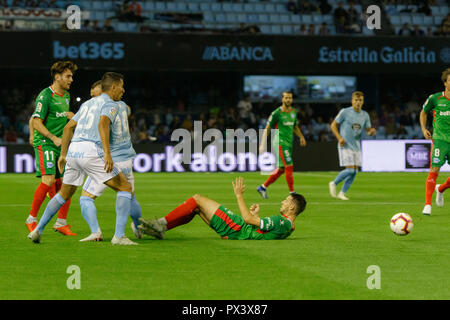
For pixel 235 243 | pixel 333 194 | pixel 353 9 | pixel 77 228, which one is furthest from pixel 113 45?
pixel 235 243

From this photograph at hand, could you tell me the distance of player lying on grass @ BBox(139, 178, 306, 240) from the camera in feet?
31.1

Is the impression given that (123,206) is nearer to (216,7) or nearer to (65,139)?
(65,139)

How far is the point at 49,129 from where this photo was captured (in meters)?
10.8

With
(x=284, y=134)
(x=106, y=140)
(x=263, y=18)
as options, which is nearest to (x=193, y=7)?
(x=263, y=18)

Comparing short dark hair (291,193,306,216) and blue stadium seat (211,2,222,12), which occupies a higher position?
blue stadium seat (211,2,222,12)

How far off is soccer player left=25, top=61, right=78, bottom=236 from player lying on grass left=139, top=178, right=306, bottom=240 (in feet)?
5.29

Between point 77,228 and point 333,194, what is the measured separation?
7.44 m

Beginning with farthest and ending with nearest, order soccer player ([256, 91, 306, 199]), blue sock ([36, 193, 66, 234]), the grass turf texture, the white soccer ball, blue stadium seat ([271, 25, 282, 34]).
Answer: blue stadium seat ([271, 25, 282, 34]) < soccer player ([256, 91, 306, 199]) < the white soccer ball < blue sock ([36, 193, 66, 234]) < the grass turf texture

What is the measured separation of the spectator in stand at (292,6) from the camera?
3609 cm

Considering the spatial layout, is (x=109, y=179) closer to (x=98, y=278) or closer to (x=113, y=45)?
(x=98, y=278)

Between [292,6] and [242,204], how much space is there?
28092mm

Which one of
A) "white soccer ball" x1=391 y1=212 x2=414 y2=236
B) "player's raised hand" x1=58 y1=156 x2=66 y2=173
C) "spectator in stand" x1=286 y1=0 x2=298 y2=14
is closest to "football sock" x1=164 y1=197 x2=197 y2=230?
"player's raised hand" x1=58 y1=156 x2=66 y2=173

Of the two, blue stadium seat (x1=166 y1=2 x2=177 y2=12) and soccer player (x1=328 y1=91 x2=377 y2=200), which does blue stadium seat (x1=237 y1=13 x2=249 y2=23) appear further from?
soccer player (x1=328 y1=91 x2=377 y2=200)

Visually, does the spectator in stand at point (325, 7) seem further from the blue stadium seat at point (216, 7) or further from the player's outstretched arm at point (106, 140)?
the player's outstretched arm at point (106, 140)
